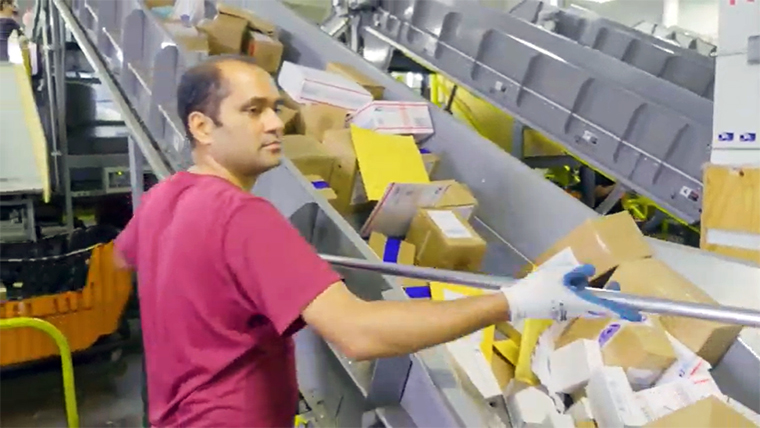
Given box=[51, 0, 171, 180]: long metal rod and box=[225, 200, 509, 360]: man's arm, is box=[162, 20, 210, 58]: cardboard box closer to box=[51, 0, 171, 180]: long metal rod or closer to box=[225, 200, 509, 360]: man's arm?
box=[51, 0, 171, 180]: long metal rod

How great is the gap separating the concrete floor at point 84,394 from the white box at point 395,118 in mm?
1785

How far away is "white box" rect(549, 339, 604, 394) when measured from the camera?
173cm

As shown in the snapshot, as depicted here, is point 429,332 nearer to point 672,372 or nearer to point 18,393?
point 672,372

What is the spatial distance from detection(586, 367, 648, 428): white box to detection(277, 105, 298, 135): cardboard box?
165cm

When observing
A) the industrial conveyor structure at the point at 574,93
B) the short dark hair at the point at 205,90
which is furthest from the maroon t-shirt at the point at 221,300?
the industrial conveyor structure at the point at 574,93

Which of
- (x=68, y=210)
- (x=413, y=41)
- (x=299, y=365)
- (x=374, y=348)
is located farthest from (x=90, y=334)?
(x=374, y=348)

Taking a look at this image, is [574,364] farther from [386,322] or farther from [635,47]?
[635,47]

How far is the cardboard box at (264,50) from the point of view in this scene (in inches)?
129

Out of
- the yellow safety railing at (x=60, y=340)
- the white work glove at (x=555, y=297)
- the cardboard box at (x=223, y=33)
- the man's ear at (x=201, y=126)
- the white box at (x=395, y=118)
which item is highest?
the man's ear at (x=201, y=126)

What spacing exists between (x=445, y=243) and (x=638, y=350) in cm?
67

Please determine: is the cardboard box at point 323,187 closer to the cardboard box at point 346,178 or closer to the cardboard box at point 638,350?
the cardboard box at point 346,178

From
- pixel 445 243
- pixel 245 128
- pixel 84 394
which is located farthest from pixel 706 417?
pixel 84 394

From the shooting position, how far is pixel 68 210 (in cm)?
454

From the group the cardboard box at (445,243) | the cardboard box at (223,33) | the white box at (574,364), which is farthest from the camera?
the cardboard box at (223,33)
